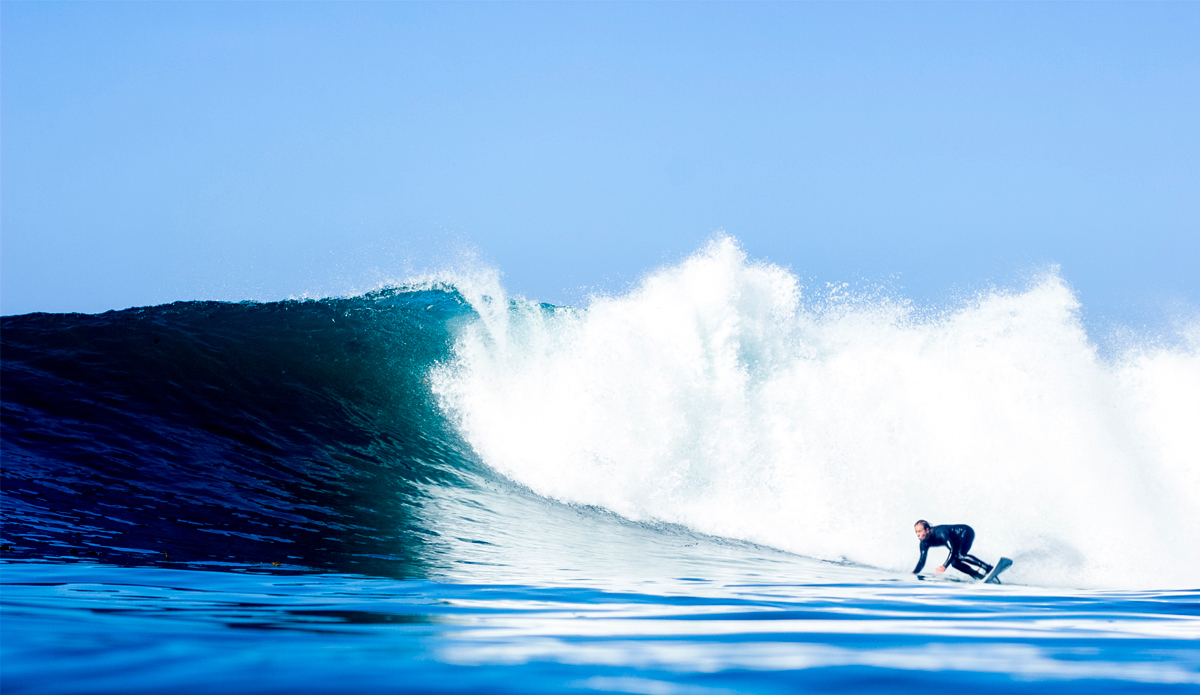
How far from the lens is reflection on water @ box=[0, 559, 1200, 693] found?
215 cm

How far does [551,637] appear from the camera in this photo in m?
2.85

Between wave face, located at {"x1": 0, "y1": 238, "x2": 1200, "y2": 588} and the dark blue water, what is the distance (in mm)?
70

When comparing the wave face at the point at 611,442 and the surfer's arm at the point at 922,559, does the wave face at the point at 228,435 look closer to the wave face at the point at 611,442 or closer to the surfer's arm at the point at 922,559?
the wave face at the point at 611,442

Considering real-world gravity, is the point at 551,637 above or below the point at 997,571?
below

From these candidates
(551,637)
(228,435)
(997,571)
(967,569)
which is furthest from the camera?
(228,435)

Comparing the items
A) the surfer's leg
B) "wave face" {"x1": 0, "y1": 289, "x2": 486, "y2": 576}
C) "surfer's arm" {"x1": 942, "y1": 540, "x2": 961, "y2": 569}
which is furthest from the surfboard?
"wave face" {"x1": 0, "y1": 289, "x2": 486, "y2": 576}

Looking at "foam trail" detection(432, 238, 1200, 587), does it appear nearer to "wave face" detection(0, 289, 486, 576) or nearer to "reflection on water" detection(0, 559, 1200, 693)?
"wave face" detection(0, 289, 486, 576)

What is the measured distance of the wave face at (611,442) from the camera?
7.12 meters

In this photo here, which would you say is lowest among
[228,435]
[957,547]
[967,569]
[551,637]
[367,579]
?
[367,579]

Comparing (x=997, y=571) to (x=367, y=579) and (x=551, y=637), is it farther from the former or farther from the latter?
(x=551, y=637)

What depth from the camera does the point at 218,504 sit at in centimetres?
730

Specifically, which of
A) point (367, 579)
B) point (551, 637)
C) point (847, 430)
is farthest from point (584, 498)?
point (551, 637)

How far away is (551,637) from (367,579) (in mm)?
2294

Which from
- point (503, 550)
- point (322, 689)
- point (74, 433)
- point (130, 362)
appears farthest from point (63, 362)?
point (322, 689)
